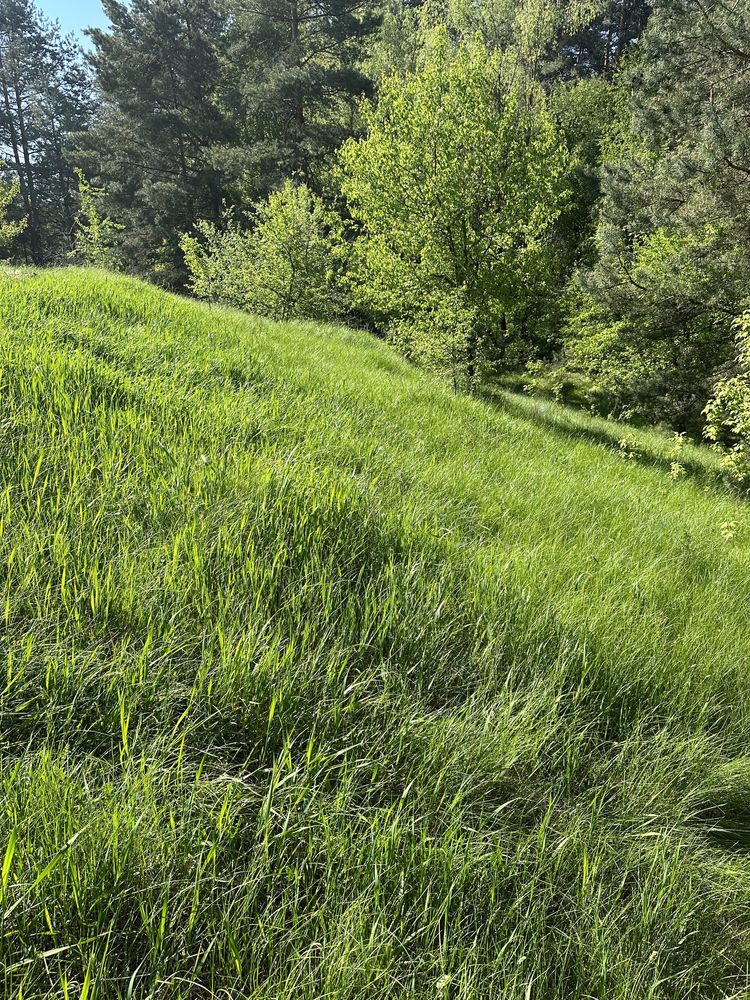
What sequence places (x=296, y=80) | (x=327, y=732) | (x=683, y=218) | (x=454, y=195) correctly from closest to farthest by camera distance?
(x=327, y=732), (x=683, y=218), (x=454, y=195), (x=296, y=80)

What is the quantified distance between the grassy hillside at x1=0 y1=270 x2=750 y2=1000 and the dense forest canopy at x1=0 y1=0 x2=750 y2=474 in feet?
15.5

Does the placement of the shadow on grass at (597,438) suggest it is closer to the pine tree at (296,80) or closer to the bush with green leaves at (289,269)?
the bush with green leaves at (289,269)

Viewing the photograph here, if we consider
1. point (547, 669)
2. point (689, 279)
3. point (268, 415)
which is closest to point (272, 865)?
point (547, 669)

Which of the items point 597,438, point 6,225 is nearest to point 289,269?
point 597,438

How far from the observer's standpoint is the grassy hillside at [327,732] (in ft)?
3.73

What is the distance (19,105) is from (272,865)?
49.4 meters

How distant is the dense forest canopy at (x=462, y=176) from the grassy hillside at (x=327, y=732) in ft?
15.5

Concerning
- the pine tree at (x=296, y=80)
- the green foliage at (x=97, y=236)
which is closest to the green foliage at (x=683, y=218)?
the pine tree at (x=296, y=80)

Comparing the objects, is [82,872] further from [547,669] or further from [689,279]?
[689,279]

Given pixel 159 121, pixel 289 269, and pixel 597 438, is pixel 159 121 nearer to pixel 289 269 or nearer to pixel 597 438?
pixel 289 269

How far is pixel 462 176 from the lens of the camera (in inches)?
416

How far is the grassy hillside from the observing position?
1136 mm

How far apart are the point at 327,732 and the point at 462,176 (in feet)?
38.2

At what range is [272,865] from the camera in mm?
1278
